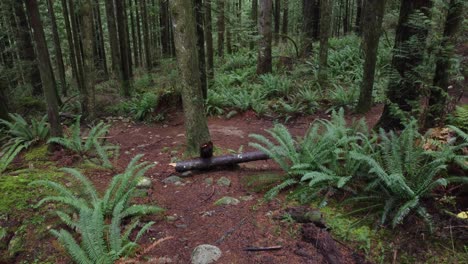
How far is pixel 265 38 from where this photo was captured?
13461mm

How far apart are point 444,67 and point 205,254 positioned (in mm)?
4160

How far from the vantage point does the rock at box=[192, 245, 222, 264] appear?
3.38 m

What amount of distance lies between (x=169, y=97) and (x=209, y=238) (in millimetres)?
8082

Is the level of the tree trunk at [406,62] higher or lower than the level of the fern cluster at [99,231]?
higher

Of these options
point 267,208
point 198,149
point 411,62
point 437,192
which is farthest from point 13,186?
point 411,62

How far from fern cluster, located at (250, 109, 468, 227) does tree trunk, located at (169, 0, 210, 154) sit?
5.91 feet

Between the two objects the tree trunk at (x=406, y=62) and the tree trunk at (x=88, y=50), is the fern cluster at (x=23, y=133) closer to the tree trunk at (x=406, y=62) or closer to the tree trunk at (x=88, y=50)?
the tree trunk at (x=88, y=50)

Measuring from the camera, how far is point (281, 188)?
4.65 meters

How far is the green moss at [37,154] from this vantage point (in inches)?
249

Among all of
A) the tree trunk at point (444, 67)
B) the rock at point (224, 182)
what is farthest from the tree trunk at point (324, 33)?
the rock at point (224, 182)

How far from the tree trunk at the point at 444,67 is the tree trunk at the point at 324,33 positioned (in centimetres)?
755

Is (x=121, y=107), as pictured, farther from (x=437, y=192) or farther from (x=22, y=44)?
(x=437, y=192)

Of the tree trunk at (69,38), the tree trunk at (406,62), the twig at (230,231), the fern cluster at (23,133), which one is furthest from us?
the tree trunk at (69,38)

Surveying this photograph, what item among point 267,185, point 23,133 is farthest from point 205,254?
point 23,133
